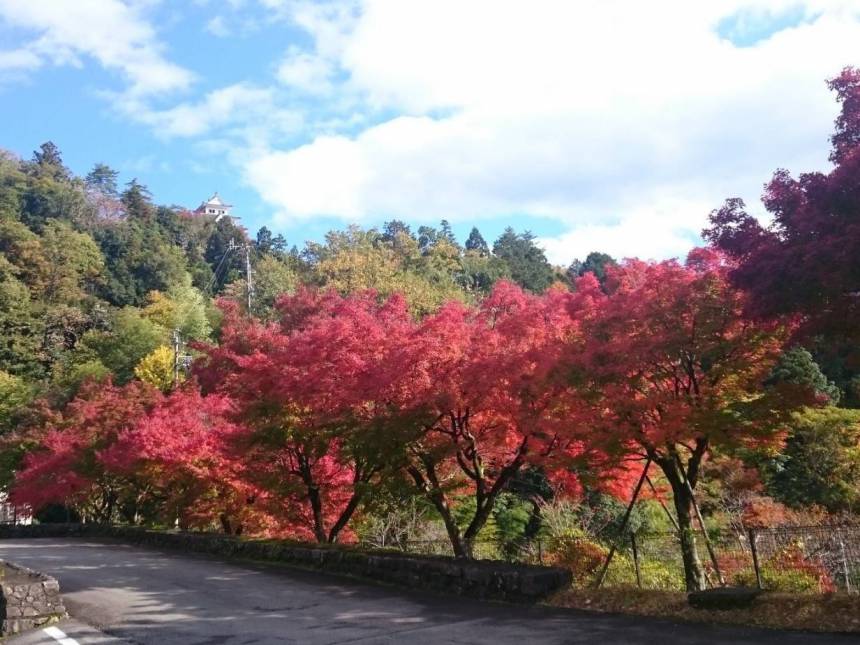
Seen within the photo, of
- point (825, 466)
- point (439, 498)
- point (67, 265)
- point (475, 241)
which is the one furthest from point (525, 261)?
point (439, 498)

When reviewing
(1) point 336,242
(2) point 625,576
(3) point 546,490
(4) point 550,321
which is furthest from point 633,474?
(1) point 336,242

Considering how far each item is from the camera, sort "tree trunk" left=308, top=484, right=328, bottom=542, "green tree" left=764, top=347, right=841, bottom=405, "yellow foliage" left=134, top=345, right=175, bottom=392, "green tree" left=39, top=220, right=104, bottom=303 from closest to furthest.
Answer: "tree trunk" left=308, top=484, right=328, bottom=542
"green tree" left=764, top=347, right=841, bottom=405
"yellow foliage" left=134, top=345, right=175, bottom=392
"green tree" left=39, top=220, right=104, bottom=303

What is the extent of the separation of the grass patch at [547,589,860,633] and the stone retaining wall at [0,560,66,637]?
712cm

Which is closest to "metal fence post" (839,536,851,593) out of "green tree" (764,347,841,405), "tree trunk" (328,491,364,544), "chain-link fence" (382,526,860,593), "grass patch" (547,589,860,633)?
"chain-link fence" (382,526,860,593)

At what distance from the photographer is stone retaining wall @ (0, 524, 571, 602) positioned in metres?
9.41

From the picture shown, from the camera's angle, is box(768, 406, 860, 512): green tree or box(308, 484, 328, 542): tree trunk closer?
box(308, 484, 328, 542): tree trunk

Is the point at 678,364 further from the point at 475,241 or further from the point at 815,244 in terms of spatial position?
the point at 475,241

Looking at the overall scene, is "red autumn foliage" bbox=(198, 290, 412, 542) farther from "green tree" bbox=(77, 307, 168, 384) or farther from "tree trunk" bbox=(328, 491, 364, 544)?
"green tree" bbox=(77, 307, 168, 384)

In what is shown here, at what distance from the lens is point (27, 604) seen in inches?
381

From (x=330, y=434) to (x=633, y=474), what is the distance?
6.18m

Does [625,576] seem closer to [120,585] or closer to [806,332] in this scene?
[806,332]

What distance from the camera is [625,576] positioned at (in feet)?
45.7

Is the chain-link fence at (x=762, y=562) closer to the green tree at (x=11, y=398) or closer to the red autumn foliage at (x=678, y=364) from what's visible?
the red autumn foliage at (x=678, y=364)

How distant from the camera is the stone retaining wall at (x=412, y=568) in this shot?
9.41m
